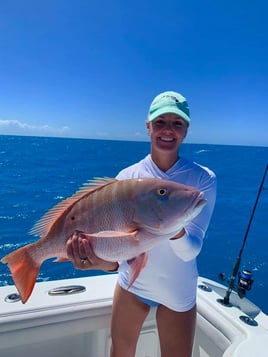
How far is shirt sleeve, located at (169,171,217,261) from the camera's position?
1.21m

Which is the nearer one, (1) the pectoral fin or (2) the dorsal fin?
(1) the pectoral fin

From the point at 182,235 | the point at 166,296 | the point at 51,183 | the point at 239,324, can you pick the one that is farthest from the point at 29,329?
the point at 51,183

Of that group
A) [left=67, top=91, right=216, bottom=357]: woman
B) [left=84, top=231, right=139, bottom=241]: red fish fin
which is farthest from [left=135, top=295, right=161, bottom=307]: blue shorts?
[left=84, top=231, right=139, bottom=241]: red fish fin

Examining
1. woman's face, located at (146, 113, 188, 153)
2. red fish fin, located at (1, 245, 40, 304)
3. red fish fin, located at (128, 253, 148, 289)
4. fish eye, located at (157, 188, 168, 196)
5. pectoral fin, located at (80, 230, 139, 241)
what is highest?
woman's face, located at (146, 113, 188, 153)

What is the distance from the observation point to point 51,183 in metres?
14.7

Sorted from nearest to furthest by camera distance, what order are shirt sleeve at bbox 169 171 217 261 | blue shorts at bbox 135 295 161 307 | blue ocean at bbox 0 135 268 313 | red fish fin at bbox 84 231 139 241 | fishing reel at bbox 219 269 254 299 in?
red fish fin at bbox 84 231 139 241, shirt sleeve at bbox 169 171 217 261, blue shorts at bbox 135 295 161 307, fishing reel at bbox 219 269 254 299, blue ocean at bbox 0 135 268 313

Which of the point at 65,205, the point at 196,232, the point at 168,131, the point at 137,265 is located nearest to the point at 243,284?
the point at 196,232

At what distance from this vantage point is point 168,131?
4.47 ft

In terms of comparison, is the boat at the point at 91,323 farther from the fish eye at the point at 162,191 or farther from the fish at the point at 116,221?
the fish eye at the point at 162,191

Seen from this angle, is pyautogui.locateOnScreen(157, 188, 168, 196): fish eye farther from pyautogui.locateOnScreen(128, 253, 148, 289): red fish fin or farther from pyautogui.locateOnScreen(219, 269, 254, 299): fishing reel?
pyautogui.locateOnScreen(219, 269, 254, 299): fishing reel

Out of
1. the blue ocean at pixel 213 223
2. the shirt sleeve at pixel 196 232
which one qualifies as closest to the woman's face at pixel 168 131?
the shirt sleeve at pixel 196 232

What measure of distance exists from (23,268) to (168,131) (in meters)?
0.88

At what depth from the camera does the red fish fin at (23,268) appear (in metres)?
1.22

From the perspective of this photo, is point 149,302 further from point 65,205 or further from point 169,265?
point 65,205
